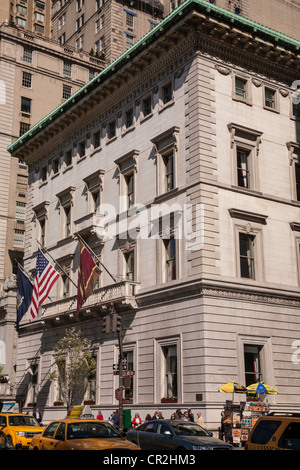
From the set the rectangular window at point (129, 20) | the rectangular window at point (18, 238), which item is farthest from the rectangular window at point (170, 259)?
the rectangular window at point (129, 20)

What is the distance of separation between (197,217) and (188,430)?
44.4ft

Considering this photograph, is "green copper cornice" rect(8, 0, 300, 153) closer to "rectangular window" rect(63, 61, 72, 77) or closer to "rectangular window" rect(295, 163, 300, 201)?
"rectangular window" rect(295, 163, 300, 201)

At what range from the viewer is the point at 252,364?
102ft

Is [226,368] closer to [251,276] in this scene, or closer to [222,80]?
[251,276]

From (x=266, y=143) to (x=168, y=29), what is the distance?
905 centimetres

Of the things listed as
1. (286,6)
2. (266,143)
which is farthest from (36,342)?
(286,6)

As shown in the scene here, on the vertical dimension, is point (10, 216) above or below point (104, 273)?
above

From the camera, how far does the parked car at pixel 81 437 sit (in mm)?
16188

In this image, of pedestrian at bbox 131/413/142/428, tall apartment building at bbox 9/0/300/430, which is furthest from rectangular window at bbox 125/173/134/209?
pedestrian at bbox 131/413/142/428

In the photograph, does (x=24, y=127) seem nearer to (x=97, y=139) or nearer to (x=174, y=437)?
(x=97, y=139)

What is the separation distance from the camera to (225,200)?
107ft

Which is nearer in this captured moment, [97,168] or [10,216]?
[97,168]

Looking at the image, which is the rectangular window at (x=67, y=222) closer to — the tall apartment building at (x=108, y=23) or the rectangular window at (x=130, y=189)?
the rectangular window at (x=130, y=189)

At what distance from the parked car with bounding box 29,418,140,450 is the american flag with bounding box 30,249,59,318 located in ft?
63.6
